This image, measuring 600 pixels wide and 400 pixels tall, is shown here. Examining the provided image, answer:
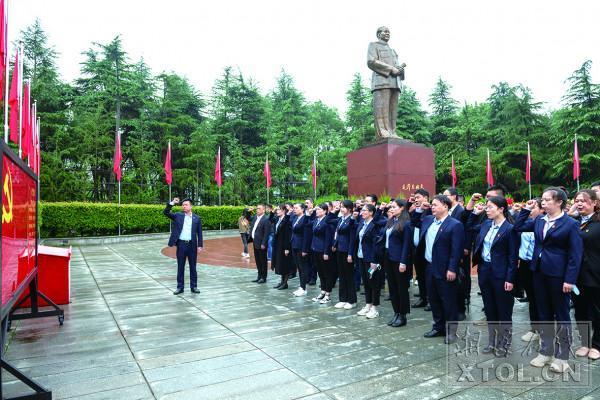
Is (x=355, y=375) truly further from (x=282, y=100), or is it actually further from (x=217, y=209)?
(x=282, y=100)

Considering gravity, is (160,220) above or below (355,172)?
A: below

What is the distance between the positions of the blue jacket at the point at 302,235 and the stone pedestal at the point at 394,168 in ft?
14.6

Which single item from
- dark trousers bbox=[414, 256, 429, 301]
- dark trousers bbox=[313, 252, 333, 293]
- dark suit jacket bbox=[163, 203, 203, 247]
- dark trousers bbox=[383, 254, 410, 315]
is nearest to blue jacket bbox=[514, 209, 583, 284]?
dark trousers bbox=[383, 254, 410, 315]

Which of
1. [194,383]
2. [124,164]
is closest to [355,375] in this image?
[194,383]

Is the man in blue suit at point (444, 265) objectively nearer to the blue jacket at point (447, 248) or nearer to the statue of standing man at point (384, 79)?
the blue jacket at point (447, 248)

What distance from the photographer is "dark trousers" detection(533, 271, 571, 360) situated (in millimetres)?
3391

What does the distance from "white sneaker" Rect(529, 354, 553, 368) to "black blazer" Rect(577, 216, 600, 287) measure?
2.57ft

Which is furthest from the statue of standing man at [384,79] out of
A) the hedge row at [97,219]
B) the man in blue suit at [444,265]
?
the hedge row at [97,219]

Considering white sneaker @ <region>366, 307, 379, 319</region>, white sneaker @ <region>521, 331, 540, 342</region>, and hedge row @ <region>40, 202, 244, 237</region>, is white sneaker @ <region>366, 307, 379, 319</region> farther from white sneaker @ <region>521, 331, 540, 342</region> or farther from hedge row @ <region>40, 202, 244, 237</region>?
hedge row @ <region>40, 202, 244, 237</region>

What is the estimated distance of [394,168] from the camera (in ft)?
35.8

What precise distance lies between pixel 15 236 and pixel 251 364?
7.23ft

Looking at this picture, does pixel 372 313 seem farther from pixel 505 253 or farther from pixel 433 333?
pixel 505 253

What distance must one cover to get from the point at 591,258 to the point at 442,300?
1.46 m

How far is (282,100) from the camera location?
3597cm
